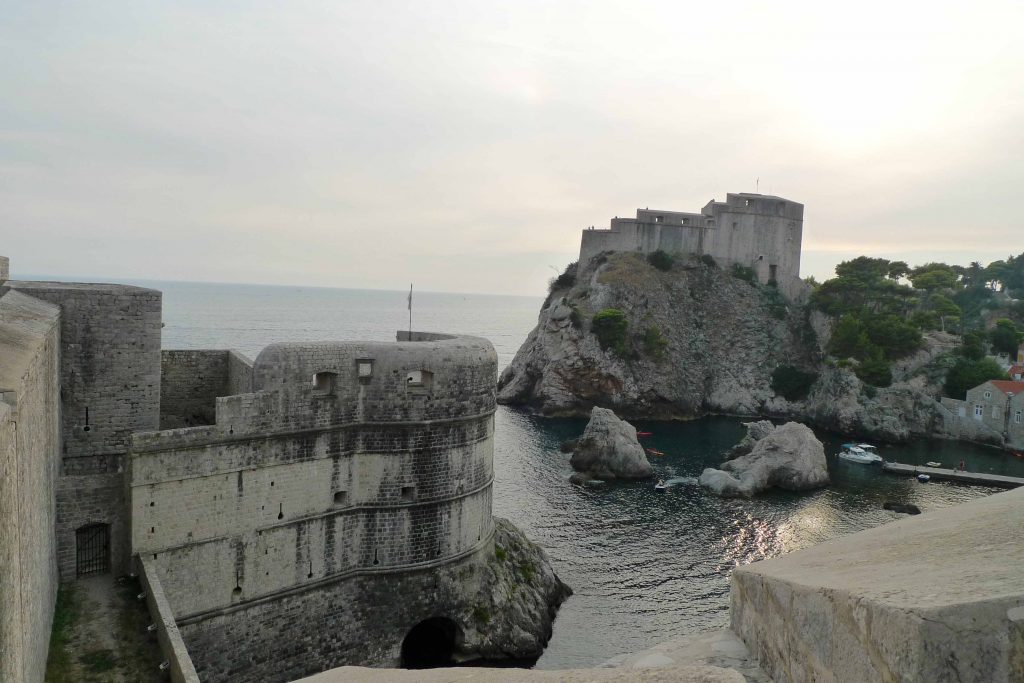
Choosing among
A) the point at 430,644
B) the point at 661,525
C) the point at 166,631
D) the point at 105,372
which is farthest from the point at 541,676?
the point at 661,525

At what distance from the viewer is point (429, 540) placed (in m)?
21.8

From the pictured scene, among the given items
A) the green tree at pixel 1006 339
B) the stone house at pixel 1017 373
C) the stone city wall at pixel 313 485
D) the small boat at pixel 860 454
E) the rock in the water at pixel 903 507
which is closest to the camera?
the stone city wall at pixel 313 485

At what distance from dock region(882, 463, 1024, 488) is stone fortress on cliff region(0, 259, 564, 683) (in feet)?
122

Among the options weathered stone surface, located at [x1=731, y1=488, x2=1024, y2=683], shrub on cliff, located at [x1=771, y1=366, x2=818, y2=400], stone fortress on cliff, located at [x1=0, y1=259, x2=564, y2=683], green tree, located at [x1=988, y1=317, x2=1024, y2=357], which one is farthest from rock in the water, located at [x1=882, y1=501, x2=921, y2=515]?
green tree, located at [x1=988, y1=317, x2=1024, y2=357]

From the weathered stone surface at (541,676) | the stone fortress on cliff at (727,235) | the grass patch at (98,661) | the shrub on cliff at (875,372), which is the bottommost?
the grass patch at (98,661)

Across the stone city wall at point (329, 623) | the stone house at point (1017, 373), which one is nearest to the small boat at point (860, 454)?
the stone house at point (1017, 373)

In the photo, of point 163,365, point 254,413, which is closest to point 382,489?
point 254,413

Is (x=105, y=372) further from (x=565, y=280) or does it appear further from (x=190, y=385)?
(x=565, y=280)

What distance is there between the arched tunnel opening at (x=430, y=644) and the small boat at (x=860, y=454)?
39649 mm

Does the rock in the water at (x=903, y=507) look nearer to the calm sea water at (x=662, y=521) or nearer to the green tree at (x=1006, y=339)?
the calm sea water at (x=662, y=521)

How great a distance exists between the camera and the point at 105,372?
18156 millimetres

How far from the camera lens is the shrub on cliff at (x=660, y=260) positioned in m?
79.9

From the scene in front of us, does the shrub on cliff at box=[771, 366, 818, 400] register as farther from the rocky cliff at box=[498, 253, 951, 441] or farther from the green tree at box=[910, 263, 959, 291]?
the green tree at box=[910, 263, 959, 291]

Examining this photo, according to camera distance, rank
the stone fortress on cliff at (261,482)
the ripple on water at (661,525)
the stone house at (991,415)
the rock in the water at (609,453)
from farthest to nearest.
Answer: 1. the stone house at (991,415)
2. the rock in the water at (609,453)
3. the ripple on water at (661,525)
4. the stone fortress on cliff at (261,482)
